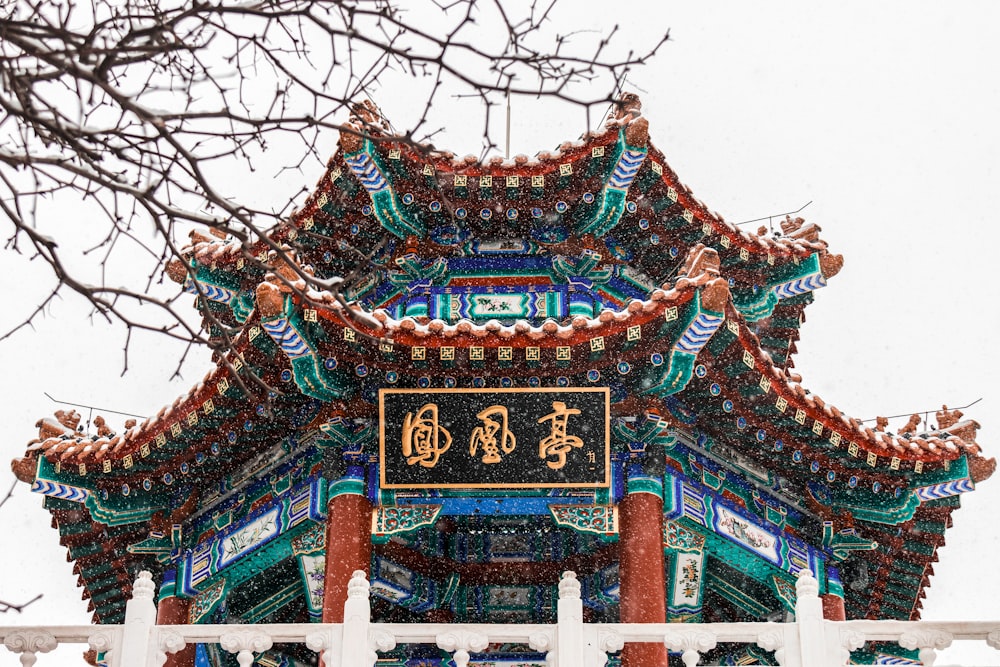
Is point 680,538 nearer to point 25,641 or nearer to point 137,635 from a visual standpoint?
point 137,635

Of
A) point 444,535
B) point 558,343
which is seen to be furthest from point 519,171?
point 444,535

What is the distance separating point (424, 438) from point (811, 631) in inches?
117

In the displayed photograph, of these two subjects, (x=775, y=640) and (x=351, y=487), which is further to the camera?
(x=351, y=487)

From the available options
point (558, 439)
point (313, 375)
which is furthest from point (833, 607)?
point (313, 375)

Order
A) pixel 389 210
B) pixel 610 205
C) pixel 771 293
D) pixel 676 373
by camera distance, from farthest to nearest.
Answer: pixel 771 293 → pixel 389 210 → pixel 610 205 → pixel 676 373

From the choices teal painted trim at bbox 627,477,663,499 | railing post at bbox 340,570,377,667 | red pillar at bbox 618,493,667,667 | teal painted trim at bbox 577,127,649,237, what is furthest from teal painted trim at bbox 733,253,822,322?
railing post at bbox 340,570,377,667

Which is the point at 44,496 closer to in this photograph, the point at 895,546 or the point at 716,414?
the point at 716,414

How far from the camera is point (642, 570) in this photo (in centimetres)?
895

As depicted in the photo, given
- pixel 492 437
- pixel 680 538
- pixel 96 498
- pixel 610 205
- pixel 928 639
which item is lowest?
pixel 928 639

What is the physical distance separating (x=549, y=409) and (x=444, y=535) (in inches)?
81.7

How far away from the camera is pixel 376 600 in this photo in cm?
1062

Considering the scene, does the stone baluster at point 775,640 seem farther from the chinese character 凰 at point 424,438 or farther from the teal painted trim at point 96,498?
the teal painted trim at point 96,498

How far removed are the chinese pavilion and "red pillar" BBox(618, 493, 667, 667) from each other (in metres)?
0.02

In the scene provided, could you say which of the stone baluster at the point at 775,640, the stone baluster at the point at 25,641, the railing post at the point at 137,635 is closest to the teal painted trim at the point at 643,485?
the stone baluster at the point at 775,640
